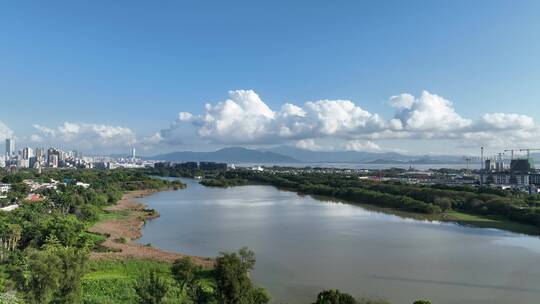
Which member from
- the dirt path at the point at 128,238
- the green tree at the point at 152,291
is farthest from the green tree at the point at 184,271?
the dirt path at the point at 128,238

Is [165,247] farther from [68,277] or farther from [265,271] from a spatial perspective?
[68,277]

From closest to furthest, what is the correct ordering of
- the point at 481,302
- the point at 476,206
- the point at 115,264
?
the point at 481,302 < the point at 115,264 < the point at 476,206

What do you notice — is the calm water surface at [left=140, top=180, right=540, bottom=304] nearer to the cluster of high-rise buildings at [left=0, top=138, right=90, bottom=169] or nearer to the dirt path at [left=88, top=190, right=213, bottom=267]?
the dirt path at [left=88, top=190, right=213, bottom=267]

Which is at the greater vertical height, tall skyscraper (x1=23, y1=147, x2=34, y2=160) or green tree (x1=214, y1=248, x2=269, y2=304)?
tall skyscraper (x1=23, y1=147, x2=34, y2=160)

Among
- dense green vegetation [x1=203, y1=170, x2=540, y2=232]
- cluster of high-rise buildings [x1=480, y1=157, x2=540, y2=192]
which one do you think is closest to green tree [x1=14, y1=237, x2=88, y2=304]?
dense green vegetation [x1=203, y1=170, x2=540, y2=232]

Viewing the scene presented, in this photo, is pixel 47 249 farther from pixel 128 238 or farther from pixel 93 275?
pixel 128 238

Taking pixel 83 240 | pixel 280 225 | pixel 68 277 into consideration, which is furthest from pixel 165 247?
pixel 68 277
